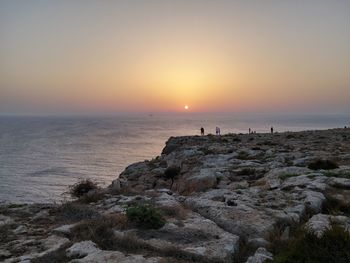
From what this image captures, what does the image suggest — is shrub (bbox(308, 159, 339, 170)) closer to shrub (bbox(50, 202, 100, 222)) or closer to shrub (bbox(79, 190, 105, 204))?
shrub (bbox(79, 190, 105, 204))

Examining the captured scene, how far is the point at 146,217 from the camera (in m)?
8.26

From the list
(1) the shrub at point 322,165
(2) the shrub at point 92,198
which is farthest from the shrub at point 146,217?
(1) the shrub at point 322,165

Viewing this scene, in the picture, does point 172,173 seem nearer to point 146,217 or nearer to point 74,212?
point 74,212

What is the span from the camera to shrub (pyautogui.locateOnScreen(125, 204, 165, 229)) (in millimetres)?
8156

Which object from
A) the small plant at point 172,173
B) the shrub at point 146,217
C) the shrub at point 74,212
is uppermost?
the shrub at point 146,217

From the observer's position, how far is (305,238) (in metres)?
6.31

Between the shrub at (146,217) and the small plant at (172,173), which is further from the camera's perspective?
the small plant at (172,173)

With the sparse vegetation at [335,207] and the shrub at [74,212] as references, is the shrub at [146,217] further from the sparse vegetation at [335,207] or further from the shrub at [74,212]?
the sparse vegetation at [335,207]

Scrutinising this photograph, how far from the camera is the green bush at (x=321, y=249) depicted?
18.9 ft

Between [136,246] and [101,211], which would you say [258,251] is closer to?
[136,246]

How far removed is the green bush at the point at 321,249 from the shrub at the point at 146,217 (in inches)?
113

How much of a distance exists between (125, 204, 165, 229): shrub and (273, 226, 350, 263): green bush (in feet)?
Answer: 9.40

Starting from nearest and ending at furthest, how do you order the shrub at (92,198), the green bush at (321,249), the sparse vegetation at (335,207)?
the green bush at (321,249) → the sparse vegetation at (335,207) → the shrub at (92,198)

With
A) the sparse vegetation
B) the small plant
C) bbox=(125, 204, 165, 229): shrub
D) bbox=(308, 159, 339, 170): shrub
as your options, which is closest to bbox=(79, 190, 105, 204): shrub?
bbox=(125, 204, 165, 229): shrub
